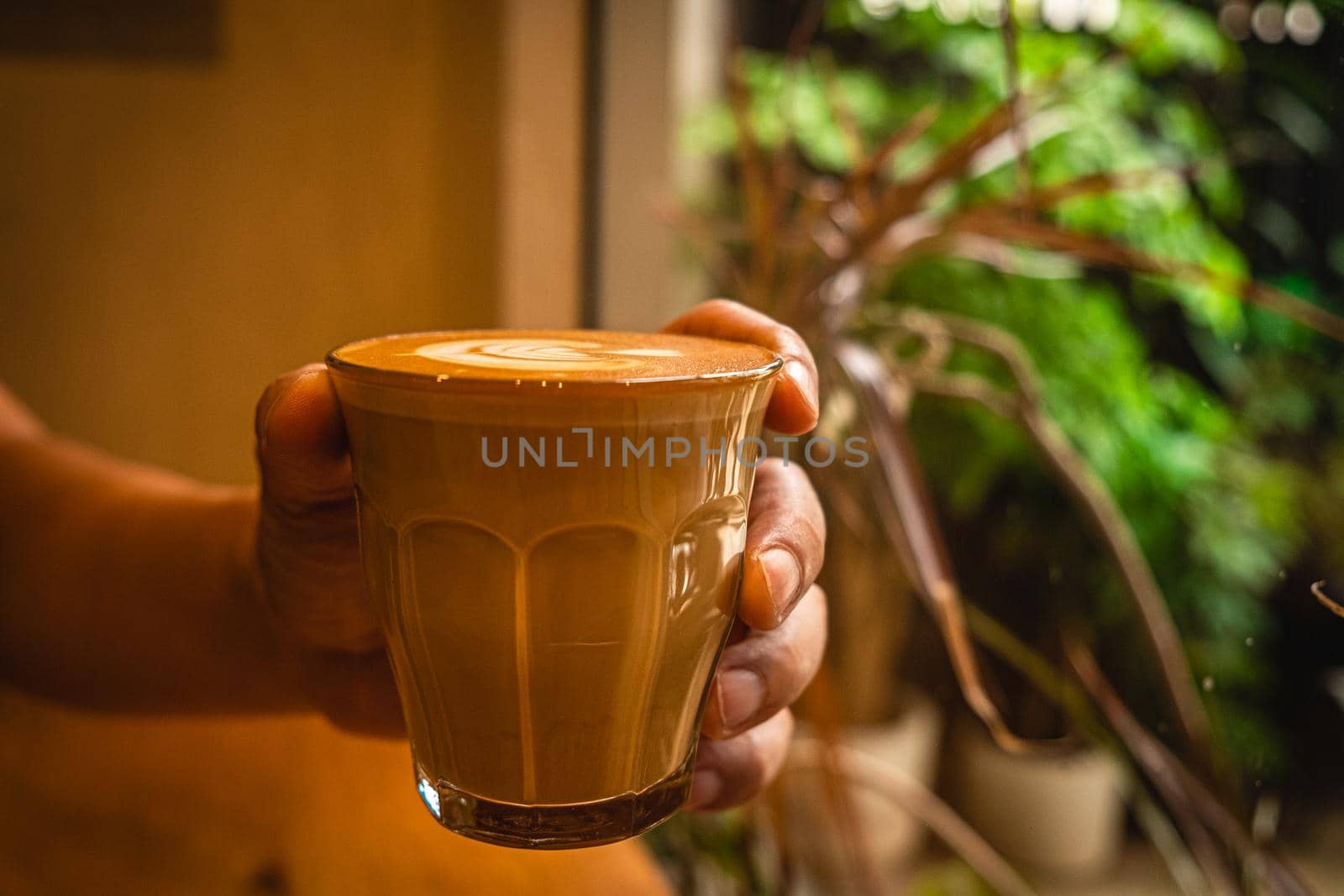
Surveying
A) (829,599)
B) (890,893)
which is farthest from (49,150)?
(890,893)

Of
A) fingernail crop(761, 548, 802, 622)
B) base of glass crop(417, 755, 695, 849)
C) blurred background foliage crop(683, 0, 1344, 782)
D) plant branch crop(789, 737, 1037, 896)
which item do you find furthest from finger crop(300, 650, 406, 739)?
blurred background foliage crop(683, 0, 1344, 782)

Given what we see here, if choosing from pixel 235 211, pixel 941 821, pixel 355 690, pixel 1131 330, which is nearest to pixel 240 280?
pixel 235 211

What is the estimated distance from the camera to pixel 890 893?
1844 mm

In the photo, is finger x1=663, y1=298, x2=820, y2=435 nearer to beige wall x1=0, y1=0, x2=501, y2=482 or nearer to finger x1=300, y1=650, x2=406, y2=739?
finger x1=300, y1=650, x2=406, y2=739

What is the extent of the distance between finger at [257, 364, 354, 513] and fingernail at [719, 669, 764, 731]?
0.67ft

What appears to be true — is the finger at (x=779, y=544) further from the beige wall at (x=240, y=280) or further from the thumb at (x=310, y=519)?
the beige wall at (x=240, y=280)

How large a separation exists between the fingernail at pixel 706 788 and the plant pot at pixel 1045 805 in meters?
1.47

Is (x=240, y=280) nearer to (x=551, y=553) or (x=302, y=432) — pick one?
(x=302, y=432)

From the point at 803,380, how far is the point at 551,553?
147mm

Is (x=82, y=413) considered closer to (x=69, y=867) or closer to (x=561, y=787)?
(x=69, y=867)

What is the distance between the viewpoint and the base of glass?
407mm

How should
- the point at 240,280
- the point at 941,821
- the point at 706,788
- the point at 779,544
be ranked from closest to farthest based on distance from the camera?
the point at 779,544
the point at 706,788
the point at 941,821
the point at 240,280

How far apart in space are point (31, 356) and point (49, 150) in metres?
0.26

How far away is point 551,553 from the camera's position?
363mm
